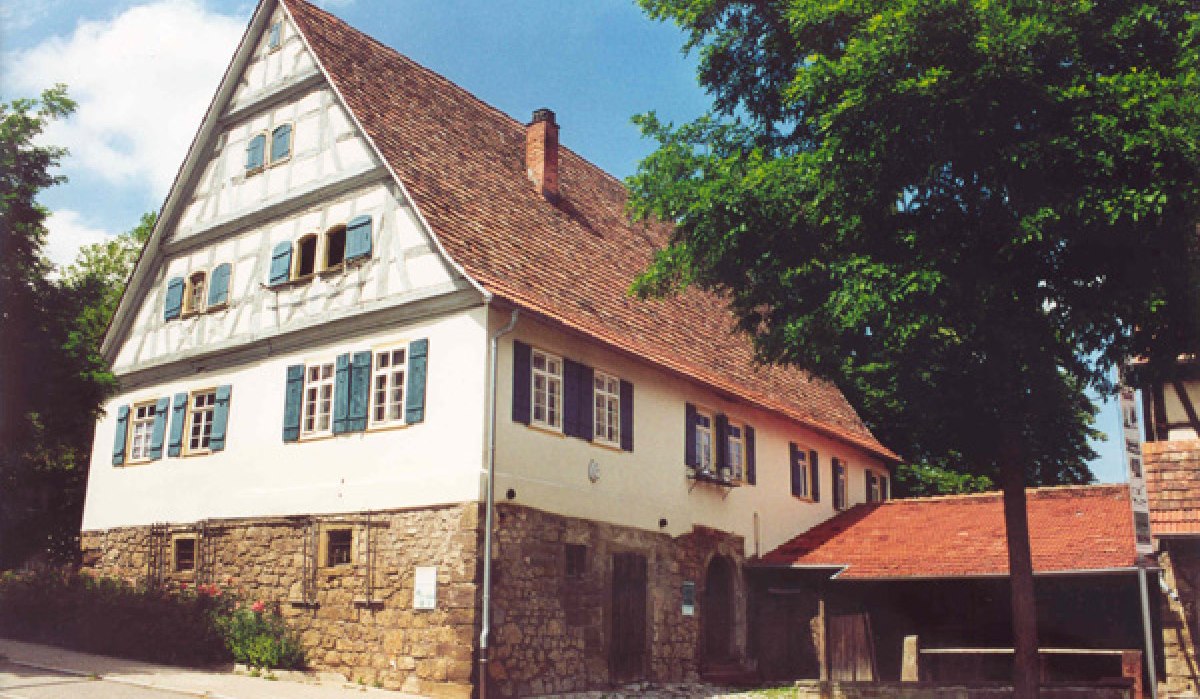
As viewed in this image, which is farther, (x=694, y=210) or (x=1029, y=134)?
(x=694, y=210)

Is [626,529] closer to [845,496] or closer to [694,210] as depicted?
[694,210]

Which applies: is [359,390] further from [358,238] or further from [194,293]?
[194,293]

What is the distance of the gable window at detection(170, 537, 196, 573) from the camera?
1928cm

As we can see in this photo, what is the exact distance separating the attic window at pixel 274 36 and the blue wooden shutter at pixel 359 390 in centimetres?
656

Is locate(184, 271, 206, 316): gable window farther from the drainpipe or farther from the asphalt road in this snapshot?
the asphalt road

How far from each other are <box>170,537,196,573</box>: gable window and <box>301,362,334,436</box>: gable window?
11.7 ft

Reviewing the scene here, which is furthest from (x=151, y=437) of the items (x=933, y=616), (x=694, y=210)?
(x=933, y=616)

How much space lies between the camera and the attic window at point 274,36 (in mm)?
19859

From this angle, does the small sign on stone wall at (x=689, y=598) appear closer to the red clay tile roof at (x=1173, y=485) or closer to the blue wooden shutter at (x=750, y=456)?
the blue wooden shutter at (x=750, y=456)

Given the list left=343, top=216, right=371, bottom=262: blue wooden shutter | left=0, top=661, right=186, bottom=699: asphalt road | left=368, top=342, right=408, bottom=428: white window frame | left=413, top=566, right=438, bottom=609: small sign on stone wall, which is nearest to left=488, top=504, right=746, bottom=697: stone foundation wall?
left=413, top=566, right=438, bottom=609: small sign on stone wall

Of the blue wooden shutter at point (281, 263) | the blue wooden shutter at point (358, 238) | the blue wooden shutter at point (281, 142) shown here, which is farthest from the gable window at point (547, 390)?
the blue wooden shutter at point (281, 142)

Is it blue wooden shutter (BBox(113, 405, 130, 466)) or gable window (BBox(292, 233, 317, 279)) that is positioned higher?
gable window (BBox(292, 233, 317, 279))

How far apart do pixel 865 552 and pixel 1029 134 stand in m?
11.4

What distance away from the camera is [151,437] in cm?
2081
